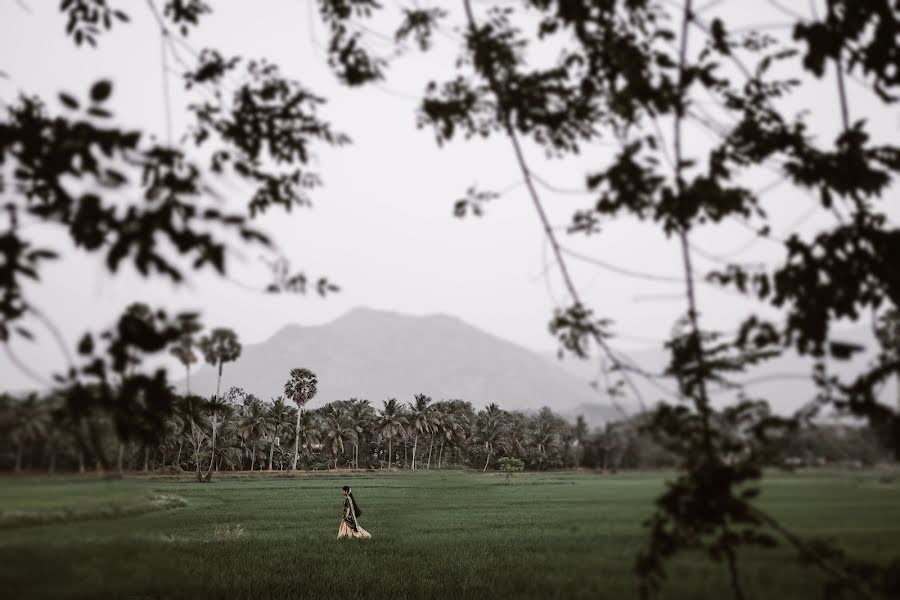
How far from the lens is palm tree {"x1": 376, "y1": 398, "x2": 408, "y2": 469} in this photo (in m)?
36.9

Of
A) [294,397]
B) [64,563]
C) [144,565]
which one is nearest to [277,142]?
[64,563]

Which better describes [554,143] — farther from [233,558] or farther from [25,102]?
[233,558]

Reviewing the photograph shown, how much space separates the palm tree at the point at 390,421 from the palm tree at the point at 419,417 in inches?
109

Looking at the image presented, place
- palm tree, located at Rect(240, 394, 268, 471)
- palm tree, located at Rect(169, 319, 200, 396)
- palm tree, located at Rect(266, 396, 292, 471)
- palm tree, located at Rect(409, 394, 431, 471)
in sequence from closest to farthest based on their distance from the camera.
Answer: palm tree, located at Rect(169, 319, 200, 396), palm tree, located at Rect(409, 394, 431, 471), palm tree, located at Rect(240, 394, 268, 471), palm tree, located at Rect(266, 396, 292, 471)

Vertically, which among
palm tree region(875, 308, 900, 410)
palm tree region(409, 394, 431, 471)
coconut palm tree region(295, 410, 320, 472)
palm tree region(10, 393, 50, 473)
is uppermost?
palm tree region(875, 308, 900, 410)

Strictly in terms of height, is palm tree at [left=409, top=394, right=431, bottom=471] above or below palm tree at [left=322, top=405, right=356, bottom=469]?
above

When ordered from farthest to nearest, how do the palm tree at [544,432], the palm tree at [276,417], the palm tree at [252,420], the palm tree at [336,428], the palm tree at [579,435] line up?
the palm tree at [336,428] → the palm tree at [276,417] → the palm tree at [252,420] → the palm tree at [544,432] → the palm tree at [579,435]

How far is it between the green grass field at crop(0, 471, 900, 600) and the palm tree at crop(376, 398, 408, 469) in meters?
16.2

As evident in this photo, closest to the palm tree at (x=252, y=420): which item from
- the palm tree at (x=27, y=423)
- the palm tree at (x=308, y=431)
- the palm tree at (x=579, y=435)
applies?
the palm tree at (x=308, y=431)

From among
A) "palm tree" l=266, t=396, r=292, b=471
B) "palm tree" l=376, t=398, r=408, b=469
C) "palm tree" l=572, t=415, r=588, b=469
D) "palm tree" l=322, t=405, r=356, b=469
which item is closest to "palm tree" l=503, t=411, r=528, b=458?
"palm tree" l=572, t=415, r=588, b=469

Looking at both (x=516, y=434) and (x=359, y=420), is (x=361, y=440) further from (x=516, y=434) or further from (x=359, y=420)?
(x=516, y=434)

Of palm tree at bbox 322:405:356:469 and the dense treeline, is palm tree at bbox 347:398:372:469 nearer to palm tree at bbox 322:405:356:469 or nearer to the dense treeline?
the dense treeline

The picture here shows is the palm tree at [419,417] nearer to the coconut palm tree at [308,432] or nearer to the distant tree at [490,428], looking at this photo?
the distant tree at [490,428]

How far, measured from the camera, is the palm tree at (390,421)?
3688 cm
